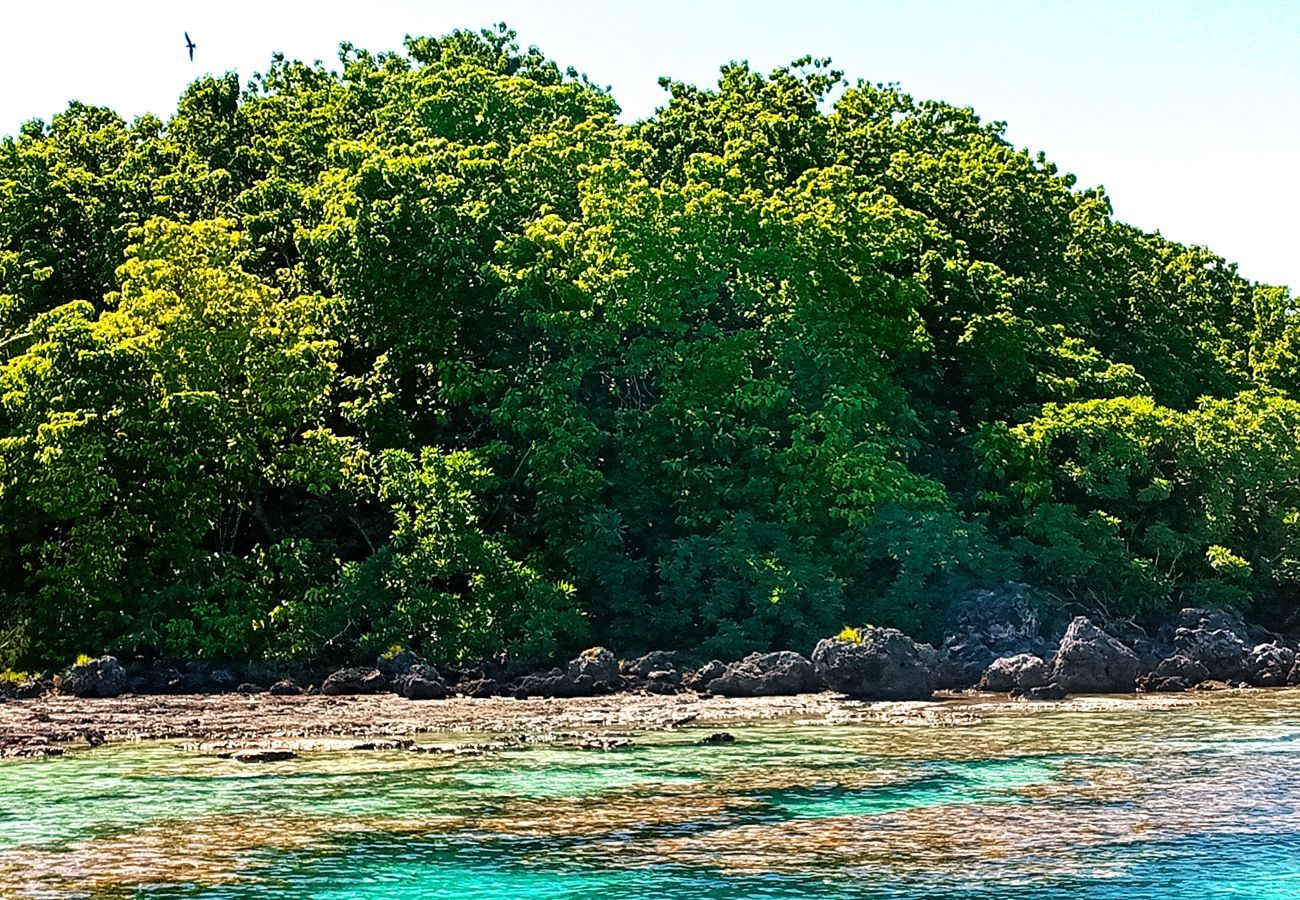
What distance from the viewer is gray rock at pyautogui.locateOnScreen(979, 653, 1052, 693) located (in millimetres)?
30391

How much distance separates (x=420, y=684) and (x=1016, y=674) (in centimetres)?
1171

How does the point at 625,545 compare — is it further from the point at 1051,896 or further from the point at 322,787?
the point at 1051,896

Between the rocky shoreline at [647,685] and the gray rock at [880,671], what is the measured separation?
0.03 m

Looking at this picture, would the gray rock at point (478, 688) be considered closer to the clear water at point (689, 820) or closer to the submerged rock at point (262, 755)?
the clear water at point (689, 820)

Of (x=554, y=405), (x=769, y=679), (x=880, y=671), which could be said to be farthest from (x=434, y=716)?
(x=554, y=405)

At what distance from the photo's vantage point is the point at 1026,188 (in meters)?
43.7

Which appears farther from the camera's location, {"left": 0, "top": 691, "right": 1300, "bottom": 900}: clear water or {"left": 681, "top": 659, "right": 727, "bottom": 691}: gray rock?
{"left": 681, "top": 659, "right": 727, "bottom": 691}: gray rock

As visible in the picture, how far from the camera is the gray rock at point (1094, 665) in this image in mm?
30719

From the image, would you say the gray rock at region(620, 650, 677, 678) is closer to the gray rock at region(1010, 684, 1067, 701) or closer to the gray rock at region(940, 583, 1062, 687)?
the gray rock at region(940, 583, 1062, 687)

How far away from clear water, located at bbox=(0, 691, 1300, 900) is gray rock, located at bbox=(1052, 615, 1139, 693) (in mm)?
6228

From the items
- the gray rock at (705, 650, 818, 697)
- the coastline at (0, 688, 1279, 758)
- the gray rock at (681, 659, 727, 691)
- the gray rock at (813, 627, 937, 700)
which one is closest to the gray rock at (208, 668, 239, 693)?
the coastline at (0, 688, 1279, 758)

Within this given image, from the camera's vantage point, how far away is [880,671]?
29641 millimetres

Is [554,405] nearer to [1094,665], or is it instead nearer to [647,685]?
[647,685]

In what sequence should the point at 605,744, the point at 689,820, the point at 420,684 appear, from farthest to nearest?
the point at 420,684 < the point at 605,744 < the point at 689,820
